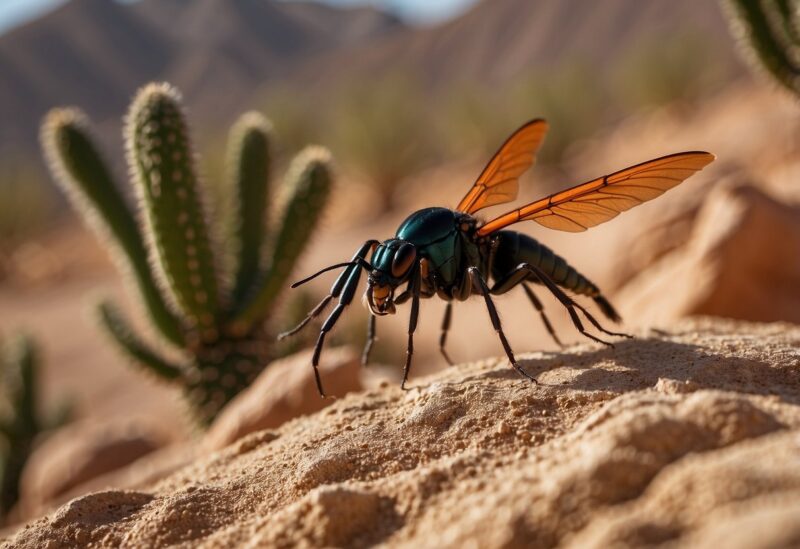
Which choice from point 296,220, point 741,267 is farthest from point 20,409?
point 741,267

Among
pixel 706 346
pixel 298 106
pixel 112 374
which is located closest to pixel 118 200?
pixel 706 346

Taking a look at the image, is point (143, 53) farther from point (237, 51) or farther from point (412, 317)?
point (412, 317)

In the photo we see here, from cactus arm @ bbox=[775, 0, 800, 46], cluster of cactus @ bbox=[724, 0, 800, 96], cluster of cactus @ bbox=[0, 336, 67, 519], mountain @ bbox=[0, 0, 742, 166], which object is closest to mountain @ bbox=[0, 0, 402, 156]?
mountain @ bbox=[0, 0, 742, 166]

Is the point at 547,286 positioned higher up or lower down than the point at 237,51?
lower down

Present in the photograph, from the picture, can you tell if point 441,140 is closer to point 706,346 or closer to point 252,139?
point 252,139

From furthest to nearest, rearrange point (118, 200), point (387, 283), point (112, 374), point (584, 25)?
1. point (584, 25)
2. point (112, 374)
3. point (118, 200)
4. point (387, 283)

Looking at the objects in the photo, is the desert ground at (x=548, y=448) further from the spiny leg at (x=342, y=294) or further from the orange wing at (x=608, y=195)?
the orange wing at (x=608, y=195)
